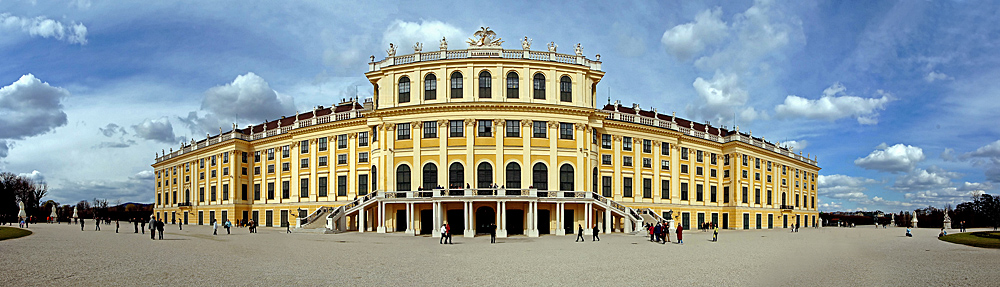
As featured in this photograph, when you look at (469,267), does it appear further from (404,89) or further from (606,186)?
(606,186)

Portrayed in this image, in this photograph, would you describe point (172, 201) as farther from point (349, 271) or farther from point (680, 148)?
point (349, 271)

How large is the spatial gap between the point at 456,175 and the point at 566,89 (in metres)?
11.9

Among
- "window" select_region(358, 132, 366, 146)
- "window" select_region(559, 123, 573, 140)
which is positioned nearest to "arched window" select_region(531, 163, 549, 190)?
"window" select_region(559, 123, 573, 140)

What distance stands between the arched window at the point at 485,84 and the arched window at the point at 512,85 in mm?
1528

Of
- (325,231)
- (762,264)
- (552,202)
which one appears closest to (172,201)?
(325,231)

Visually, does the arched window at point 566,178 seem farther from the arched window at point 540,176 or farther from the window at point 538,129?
the window at point 538,129

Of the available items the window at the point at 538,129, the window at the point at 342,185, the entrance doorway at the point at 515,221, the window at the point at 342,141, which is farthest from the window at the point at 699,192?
the window at the point at 342,141

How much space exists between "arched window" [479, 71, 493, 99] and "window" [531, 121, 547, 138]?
4.47m

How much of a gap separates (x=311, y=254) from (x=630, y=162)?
133 ft

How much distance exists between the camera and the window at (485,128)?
52812 mm

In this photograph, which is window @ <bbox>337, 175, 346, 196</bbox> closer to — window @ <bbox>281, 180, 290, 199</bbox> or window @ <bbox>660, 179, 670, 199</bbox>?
window @ <bbox>281, 180, 290, 199</bbox>

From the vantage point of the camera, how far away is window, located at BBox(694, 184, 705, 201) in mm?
70119

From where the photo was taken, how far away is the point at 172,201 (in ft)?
293

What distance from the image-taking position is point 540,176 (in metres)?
52.8
